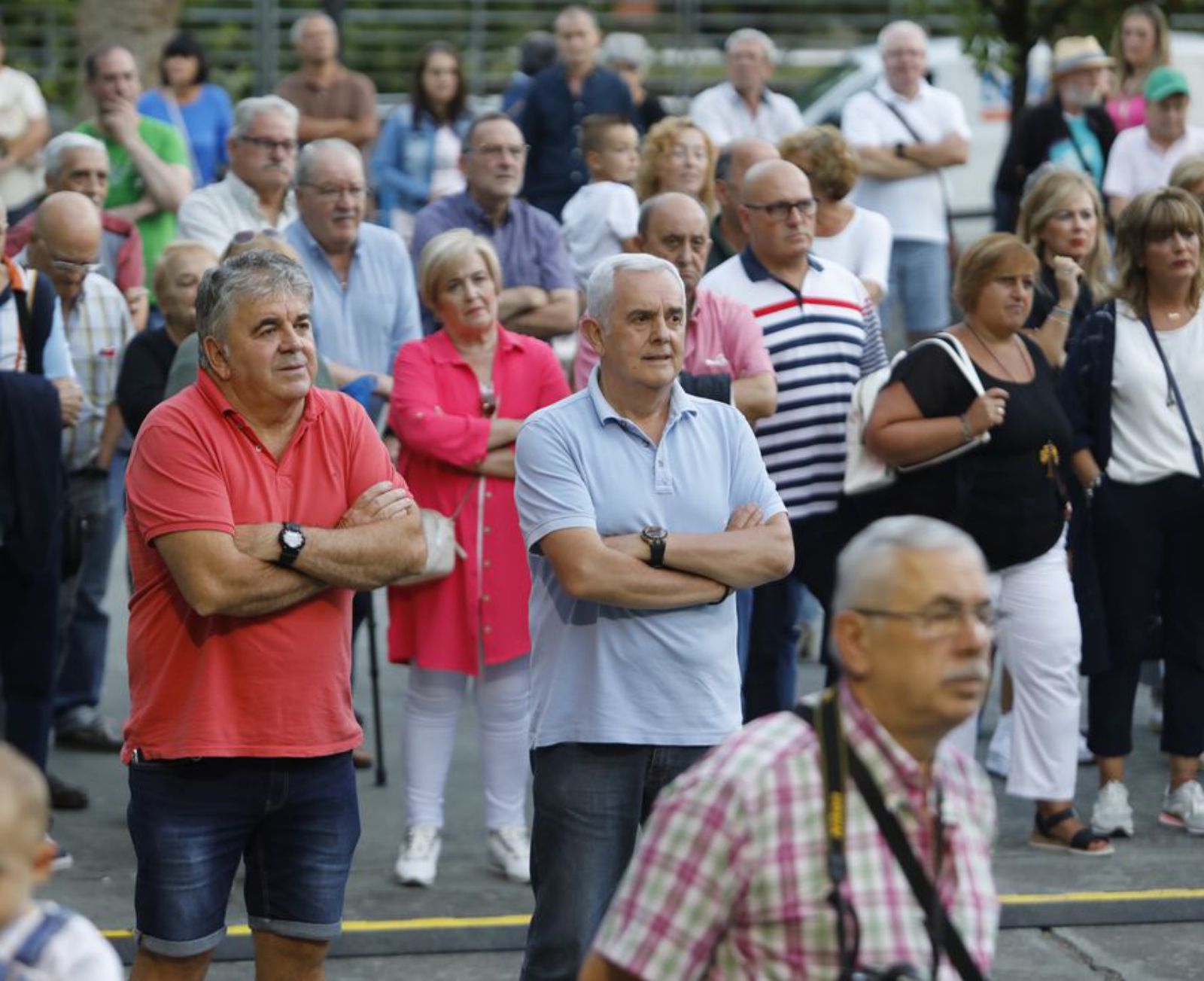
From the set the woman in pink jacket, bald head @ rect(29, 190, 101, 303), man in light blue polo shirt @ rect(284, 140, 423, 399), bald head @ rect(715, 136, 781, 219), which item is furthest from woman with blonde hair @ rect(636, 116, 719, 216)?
bald head @ rect(29, 190, 101, 303)

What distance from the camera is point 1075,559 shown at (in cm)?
831

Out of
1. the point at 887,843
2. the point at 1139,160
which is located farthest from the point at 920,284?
the point at 887,843

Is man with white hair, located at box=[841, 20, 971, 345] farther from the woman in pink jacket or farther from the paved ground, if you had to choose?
the woman in pink jacket

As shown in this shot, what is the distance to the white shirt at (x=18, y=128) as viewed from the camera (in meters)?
11.3

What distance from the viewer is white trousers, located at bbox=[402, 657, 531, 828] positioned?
7605 millimetres

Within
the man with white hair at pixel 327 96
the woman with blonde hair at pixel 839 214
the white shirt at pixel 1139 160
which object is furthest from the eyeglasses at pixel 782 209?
the man with white hair at pixel 327 96

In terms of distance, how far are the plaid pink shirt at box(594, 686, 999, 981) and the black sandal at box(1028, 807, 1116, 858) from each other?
14.3 ft

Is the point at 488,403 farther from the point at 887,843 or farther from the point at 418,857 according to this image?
the point at 887,843

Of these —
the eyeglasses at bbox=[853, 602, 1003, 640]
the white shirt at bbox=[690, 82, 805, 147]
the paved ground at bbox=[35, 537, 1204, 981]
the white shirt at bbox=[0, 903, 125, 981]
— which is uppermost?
the white shirt at bbox=[690, 82, 805, 147]

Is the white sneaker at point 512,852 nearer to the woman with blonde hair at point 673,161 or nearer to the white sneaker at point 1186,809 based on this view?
the white sneaker at point 1186,809

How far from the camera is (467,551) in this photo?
24.8ft

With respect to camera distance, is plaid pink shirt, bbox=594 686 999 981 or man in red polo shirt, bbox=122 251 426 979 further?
man in red polo shirt, bbox=122 251 426 979

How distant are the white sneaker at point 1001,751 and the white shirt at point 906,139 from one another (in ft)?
13.4

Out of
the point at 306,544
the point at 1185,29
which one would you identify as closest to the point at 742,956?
the point at 306,544
